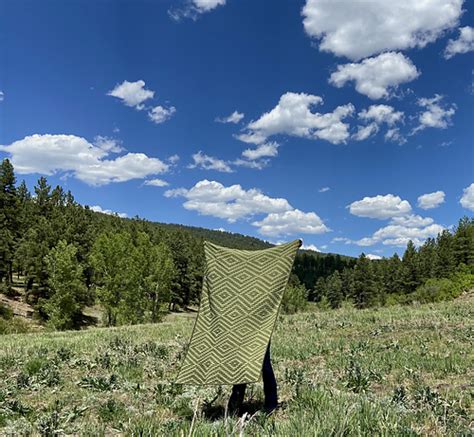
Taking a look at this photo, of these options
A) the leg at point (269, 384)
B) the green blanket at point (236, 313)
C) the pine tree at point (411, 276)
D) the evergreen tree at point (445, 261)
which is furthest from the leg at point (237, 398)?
the pine tree at point (411, 276)

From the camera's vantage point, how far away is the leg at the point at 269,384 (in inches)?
231

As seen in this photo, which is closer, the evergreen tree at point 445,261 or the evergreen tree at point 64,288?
the evergreen tree at point 64,288

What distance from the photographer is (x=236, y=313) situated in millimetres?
5773

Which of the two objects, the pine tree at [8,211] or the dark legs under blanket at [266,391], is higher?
the pine tree at [8,211]

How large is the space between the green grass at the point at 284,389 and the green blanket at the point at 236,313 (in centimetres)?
59

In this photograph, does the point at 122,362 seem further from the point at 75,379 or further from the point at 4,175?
the point at 4,175

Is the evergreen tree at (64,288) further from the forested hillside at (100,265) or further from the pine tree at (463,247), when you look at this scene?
the pine tree at (463,247)

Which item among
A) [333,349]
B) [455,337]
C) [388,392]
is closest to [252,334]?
[388,392]

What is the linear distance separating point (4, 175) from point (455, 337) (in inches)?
2546

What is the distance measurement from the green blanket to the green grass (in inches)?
23.1

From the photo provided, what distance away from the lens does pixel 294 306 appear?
90.5 metres

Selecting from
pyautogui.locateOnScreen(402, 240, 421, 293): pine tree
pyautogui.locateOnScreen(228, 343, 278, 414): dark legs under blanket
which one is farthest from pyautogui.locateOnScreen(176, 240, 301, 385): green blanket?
pyautogui.locateOnScreen(402, 240, 421, 293): pine tree

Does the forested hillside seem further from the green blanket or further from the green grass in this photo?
the green blanket

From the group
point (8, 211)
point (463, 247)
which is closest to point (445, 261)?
point (463, 247)
